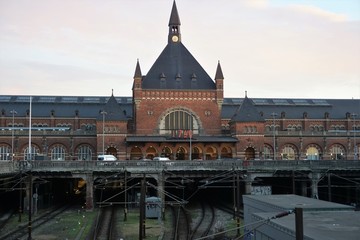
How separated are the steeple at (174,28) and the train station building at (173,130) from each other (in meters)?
0.20

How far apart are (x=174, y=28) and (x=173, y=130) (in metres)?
22.3

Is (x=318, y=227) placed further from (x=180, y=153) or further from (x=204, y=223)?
(x=180, y=153)

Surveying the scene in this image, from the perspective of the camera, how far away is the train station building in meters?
83.2

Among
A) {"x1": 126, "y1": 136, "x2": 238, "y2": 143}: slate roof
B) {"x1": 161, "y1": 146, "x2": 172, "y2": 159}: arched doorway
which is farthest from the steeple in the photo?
{"x1": 161, "y1": 146, "x2": 172, "y2": 159}: arched doorway

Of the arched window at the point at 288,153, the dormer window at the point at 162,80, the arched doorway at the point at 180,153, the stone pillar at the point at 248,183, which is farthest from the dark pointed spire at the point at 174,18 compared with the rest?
the stone pillar at the point at 248,183

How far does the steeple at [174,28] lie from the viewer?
305 feet

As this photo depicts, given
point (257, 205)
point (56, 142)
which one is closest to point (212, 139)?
point (56, 142)

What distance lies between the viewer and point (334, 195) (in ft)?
217

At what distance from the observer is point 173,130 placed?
83.6m

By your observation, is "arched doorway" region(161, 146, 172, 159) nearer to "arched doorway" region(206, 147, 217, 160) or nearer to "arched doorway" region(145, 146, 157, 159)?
"arched doorway" region(145, 146, 157, 159)

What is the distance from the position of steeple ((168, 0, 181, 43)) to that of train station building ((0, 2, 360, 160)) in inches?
7.7

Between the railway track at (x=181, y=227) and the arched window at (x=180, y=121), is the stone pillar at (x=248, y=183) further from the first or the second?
the arched window at (x=180, y=121)

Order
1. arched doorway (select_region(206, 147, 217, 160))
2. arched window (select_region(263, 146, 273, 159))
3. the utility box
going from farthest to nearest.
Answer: arched window (select_region(263, 146, 273, 159)) < arched doorway (select_region(206, 147, 217, 160)) < the utility box

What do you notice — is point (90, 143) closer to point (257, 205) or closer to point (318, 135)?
point (318, 135)
